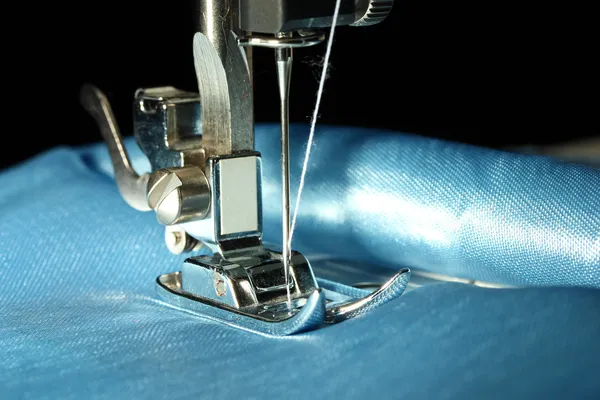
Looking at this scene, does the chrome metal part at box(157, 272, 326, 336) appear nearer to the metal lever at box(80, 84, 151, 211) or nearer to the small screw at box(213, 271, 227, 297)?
the small screw at box(213, 271, 227, 297)

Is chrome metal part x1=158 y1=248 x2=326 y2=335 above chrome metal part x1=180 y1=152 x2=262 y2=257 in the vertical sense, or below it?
below

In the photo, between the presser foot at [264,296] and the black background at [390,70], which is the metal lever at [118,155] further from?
the black background at [390,70]

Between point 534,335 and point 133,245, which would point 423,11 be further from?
point 534,335

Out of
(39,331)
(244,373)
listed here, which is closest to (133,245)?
(39,331)

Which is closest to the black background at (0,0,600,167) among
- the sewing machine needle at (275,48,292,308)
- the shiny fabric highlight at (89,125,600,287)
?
the shiny fabric highlight at (89,125,600,287)

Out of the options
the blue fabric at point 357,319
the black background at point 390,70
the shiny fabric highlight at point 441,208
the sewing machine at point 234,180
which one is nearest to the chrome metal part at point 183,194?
the sewing machine at point 234,180

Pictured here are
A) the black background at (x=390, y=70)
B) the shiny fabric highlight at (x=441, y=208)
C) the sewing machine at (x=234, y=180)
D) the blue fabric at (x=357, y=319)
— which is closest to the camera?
the blue fabric at (x=357, y=319)

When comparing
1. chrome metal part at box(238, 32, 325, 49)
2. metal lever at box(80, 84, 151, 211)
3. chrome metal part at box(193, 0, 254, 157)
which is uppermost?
chrome metal part at box(238, 32, 325, 49)
